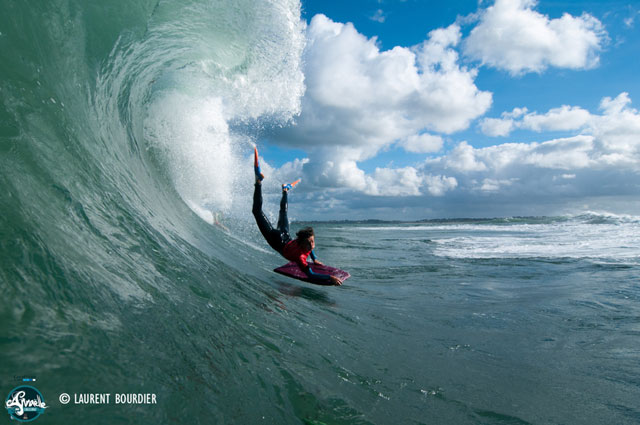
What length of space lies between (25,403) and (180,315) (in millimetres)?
1394

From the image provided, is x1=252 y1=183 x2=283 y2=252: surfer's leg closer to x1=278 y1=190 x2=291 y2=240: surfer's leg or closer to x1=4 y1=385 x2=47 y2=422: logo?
x1=278 y1=190 x2=291 y2=240: surfer's leg

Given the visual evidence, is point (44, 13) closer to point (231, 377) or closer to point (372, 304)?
point (231, 377)

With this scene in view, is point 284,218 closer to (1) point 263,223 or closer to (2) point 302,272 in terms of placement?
(1) point 263,223

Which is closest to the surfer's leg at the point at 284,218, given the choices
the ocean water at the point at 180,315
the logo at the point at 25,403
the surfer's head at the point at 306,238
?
the surfer's head at the point at 306,238

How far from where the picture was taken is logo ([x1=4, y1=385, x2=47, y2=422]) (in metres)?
1.40

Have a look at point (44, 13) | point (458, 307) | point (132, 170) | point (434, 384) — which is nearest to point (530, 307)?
point (458, 307)

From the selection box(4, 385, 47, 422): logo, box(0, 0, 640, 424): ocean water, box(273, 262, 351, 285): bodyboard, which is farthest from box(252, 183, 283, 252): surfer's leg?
box(4, 385, 47, 422): logo

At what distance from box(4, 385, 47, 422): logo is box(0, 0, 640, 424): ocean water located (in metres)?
0.04

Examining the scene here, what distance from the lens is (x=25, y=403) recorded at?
1.45 metres

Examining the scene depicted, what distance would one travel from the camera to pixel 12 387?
57.5 inches

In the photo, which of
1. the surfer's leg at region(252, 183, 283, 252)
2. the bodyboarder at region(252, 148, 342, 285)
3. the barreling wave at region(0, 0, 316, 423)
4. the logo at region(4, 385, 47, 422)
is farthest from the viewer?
the surfer's leg at region(252, 183, 283, 252)

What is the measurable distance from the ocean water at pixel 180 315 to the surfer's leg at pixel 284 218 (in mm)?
959

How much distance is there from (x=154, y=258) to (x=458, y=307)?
4565 mm

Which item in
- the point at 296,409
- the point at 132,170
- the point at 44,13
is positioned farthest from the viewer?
the point at 132,170
